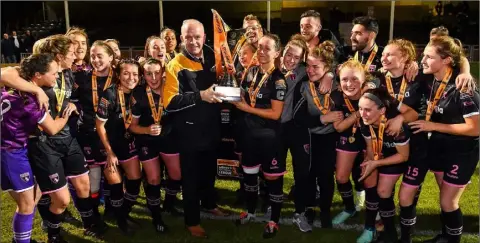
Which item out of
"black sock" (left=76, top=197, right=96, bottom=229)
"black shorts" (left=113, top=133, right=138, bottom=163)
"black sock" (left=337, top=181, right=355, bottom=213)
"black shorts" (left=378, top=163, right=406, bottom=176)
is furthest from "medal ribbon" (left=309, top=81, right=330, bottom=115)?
"black sock" (left=76, top=197, right=96, bottom=229)

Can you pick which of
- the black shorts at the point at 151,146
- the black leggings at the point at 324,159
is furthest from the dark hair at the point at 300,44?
the black shorts at the point at 151,146

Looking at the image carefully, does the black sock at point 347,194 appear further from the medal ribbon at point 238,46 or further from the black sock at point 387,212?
the medal ribbon at point 238,46

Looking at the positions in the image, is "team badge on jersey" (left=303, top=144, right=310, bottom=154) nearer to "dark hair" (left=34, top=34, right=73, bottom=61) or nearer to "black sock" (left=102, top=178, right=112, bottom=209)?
"black sock" (left=102, top=178, right=112, bottom=209)

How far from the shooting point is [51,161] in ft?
13.7

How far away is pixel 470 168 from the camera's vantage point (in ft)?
13.4

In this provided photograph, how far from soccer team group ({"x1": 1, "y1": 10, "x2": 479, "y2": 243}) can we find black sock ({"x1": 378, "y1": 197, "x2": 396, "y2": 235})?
0.01 meters

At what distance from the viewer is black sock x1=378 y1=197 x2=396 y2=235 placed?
4297mm

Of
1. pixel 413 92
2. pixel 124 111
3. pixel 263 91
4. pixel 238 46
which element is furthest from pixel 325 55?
pixel 124 111

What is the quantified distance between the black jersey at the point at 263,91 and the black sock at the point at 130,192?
1.38 metres

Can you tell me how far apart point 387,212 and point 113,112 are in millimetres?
2815

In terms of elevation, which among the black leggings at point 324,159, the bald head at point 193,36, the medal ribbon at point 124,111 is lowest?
the black leggings at point 324,159

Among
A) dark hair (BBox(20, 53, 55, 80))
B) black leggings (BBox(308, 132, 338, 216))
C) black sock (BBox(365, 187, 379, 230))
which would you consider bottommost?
black sock (BBox(365, 187, 379, 230))

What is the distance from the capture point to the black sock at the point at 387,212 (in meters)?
4.30

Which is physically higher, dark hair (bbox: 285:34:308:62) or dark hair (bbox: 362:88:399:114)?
dark hair (bbox: 285:34:308:62)
